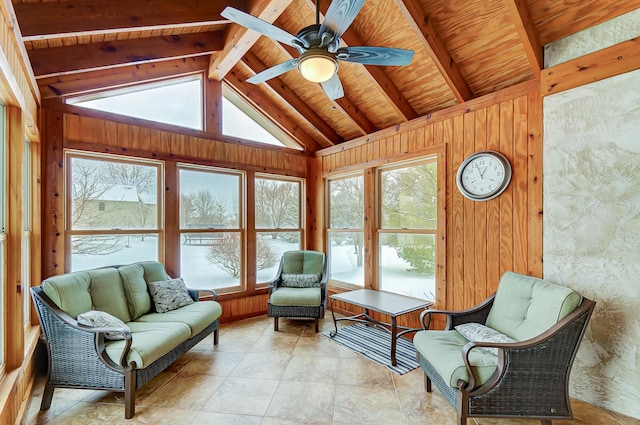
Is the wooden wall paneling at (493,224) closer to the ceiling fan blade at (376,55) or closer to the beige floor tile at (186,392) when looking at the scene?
the ceiling fan blade at (376,55)

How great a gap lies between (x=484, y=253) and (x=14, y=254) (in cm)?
403

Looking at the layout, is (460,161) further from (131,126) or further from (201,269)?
(131,126)

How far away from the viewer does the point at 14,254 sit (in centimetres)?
208

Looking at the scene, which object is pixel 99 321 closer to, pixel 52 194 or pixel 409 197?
pixel 52 194

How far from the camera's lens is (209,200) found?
4.15 metres

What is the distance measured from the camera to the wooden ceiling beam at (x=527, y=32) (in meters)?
2.22

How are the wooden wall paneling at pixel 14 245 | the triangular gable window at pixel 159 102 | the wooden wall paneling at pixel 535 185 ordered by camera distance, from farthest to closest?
the triangular gable window at pixel 159 102 → the wooden wall paneling at pixel 535 185 → the wooden wall paneling at pixel 14 245

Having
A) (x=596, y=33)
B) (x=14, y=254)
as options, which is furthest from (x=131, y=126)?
(x=596, y=33)

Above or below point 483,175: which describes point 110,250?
Answer: below

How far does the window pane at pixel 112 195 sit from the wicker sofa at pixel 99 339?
81cm

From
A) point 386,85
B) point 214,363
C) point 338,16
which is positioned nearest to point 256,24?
point 338,16

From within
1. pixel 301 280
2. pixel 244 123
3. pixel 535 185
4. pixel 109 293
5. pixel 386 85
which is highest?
pixel 386 85

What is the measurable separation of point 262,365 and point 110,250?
7.29 ft

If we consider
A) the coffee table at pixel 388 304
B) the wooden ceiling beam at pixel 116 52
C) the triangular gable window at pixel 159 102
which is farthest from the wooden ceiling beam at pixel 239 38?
the coffee table at pixel 388 304
